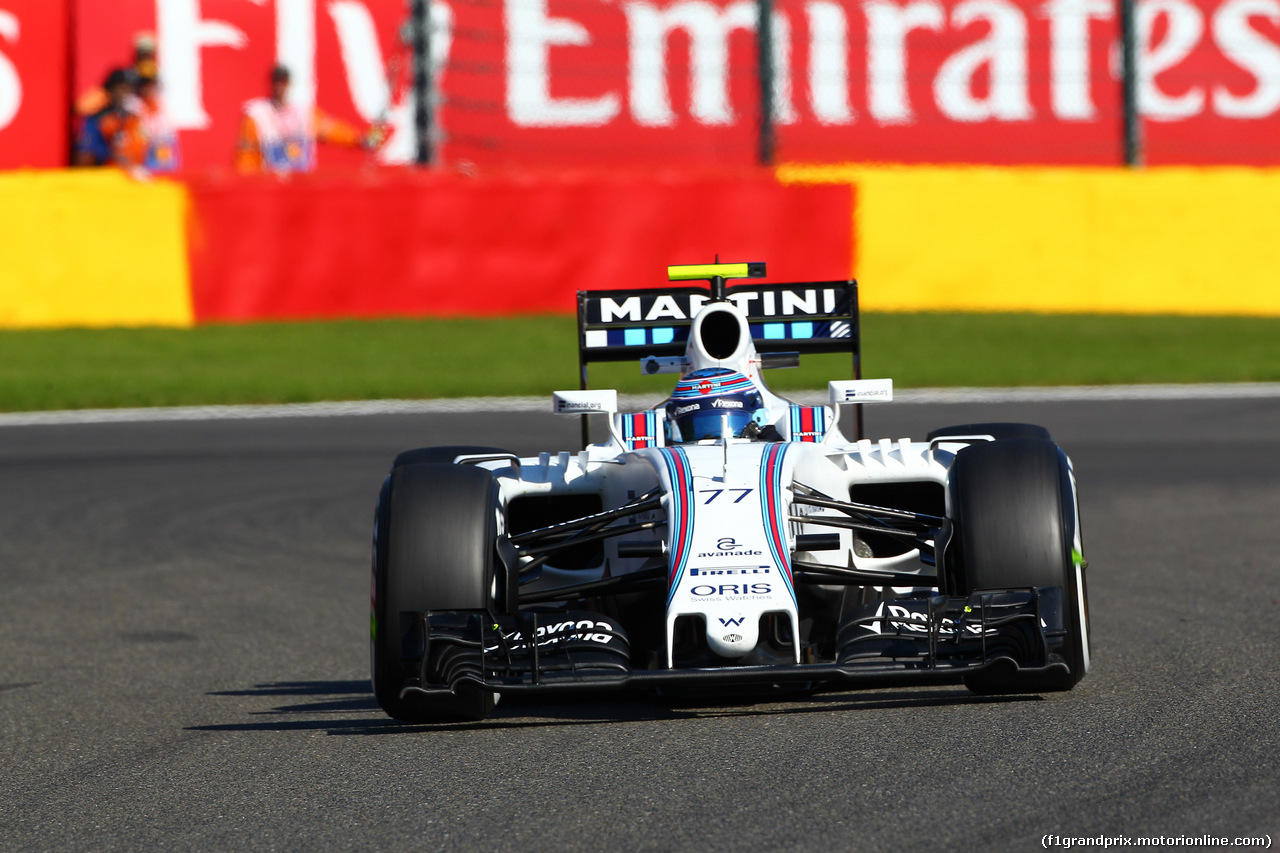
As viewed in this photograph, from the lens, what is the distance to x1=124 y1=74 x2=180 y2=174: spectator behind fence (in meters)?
15.4

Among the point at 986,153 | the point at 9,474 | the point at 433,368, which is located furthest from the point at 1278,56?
the point at 9,474

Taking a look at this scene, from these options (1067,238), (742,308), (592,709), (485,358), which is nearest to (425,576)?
(592,709)

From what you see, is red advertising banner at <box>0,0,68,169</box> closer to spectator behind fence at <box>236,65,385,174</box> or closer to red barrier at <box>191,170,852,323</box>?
spectator behind fence at <box>236,65,385,174</box>

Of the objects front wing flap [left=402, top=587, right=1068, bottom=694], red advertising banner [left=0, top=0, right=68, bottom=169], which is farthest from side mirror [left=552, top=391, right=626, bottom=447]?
red advertising banner [left=0, top=0, right=68, bottom=169]

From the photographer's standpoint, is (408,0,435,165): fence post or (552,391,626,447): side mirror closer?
(552,391,626,447): side mirror

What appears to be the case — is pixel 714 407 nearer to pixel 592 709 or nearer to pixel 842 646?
pixel 592 709

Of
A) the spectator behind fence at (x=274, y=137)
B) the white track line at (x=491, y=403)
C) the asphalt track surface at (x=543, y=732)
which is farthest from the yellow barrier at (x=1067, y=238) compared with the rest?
the asphalt track surface at (x=543, y=732)

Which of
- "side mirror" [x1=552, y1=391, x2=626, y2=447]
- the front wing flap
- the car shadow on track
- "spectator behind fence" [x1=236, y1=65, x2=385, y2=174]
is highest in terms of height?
"spectator behind fence" [x1=236, y1=65, x2=385, y2=174]

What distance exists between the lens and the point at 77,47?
1653 centimetres

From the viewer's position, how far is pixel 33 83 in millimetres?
16688

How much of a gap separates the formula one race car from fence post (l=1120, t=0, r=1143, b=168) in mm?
9366

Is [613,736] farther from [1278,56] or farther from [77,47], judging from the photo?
[1278,56]

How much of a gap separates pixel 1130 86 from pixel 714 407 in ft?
32.5

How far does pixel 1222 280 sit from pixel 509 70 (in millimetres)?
5988
